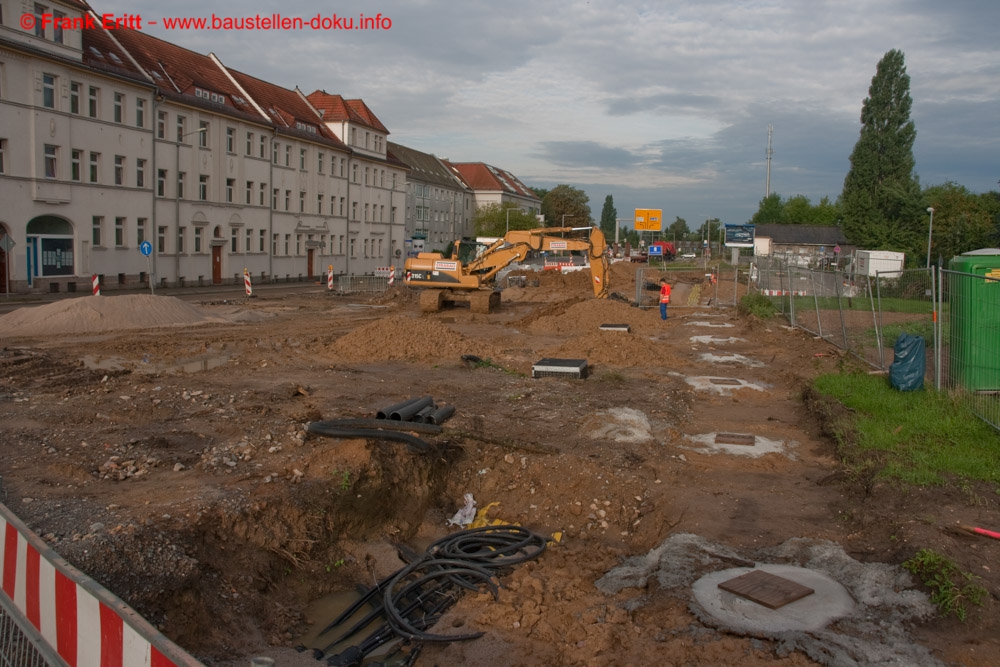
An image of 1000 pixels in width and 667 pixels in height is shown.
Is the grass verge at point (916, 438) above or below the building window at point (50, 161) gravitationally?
below

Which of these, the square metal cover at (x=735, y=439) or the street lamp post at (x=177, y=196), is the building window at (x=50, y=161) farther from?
the square metal cover at (x=735, y=439)

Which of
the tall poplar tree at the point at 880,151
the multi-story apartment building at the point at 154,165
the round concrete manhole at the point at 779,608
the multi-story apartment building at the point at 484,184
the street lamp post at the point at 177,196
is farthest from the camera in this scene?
the multi-story apartment building at the point at 484,184

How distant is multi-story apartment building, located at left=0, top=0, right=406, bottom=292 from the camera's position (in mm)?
30344

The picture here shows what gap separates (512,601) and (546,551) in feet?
4.19

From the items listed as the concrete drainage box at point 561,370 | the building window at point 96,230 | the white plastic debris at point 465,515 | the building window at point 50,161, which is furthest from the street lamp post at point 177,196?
the white plastic debris at point 465,515

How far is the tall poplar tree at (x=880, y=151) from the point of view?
2398 inches

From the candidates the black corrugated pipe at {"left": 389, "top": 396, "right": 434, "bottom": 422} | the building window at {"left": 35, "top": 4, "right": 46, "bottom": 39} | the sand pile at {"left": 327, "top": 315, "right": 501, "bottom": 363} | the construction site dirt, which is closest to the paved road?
the building window at {"left": 35, "top": 4, "right": 46, "bottom": 39}

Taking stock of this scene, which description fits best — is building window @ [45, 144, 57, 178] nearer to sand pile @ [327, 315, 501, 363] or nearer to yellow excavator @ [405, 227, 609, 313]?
yellow excavator @ [405, 227, 609, 313]

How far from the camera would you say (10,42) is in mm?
28641

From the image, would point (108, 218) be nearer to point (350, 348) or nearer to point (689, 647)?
point (350, 348)

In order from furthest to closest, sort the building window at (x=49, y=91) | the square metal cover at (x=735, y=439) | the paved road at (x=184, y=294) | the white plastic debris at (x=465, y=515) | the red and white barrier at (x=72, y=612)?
the building window at (x=49, y=91), the paved road at (x=184, y=294), the square metal cover at (x=735, y=439), the white plastic debris at (x=465, y=515), the red and white barrier at (x=72, y=612)

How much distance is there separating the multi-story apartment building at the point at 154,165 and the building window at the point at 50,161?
0.20ft

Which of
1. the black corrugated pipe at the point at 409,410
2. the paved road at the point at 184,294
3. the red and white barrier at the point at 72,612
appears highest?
the red and white barrier at the point at 72,612

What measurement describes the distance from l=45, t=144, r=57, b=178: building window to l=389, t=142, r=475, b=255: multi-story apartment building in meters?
37.1
